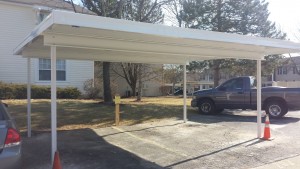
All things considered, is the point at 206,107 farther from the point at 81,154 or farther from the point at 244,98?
the point at 81,154

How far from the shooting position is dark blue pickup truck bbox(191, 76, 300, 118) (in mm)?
15195

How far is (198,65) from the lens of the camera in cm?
2523

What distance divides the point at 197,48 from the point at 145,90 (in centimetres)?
2678

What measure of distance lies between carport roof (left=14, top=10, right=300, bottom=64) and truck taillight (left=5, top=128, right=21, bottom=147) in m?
2.04

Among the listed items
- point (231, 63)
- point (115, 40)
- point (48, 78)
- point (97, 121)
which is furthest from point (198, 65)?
point (115, 40)

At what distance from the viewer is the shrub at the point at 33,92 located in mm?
20734

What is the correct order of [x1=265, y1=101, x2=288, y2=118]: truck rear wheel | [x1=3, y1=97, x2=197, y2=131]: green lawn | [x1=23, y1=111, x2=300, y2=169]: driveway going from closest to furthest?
[x1=23, y1=111, x2=300, y2=169]: driveway
[x1=3, y1=97, x2=197, y2=131]: green lawn
[x1=265, y1=101, x2=288, y2=118]: truck rear wheel

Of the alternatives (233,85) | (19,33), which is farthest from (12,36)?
(233,85)

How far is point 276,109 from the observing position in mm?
15469

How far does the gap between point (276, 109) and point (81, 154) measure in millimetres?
10255

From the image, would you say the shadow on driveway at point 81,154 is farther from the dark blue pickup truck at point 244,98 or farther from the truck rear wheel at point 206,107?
the dark blue pickup truck at point 244,98

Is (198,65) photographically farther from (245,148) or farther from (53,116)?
(53,116)

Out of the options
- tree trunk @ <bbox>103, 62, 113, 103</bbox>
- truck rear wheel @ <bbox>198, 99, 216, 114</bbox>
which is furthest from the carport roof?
tree trunk @ <bbox>103, 62, 113, 103</bbox>

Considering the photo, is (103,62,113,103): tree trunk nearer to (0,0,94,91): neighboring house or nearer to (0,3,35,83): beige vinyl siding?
(0,0,94,91): neighboring house
